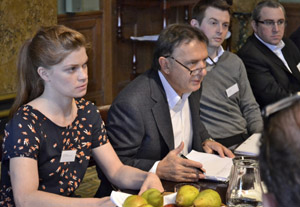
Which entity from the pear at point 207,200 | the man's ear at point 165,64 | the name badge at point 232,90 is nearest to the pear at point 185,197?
the pear at point 207,200

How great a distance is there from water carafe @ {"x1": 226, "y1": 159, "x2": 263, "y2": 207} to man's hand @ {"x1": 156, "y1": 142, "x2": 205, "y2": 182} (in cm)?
33

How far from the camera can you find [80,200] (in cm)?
197

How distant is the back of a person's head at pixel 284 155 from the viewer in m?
0.68

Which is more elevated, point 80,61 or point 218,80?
point 80,61

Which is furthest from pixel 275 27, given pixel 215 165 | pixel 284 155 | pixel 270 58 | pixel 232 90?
pixel 284 155

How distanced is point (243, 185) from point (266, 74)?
2.46 metres

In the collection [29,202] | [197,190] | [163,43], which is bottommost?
[29,202]

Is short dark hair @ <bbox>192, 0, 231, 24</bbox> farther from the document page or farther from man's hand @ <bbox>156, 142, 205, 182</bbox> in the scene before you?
A: man's hand @ <bbox>156, 142, 205, 182</bbox>

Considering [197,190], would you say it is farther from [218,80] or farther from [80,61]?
[218,80]

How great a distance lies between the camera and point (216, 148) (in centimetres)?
263

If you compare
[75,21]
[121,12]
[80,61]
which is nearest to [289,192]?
[80,61]

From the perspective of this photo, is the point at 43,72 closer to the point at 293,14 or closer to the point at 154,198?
the point at 154,198

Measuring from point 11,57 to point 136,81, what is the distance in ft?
7.29

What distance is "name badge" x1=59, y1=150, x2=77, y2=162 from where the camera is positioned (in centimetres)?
222
